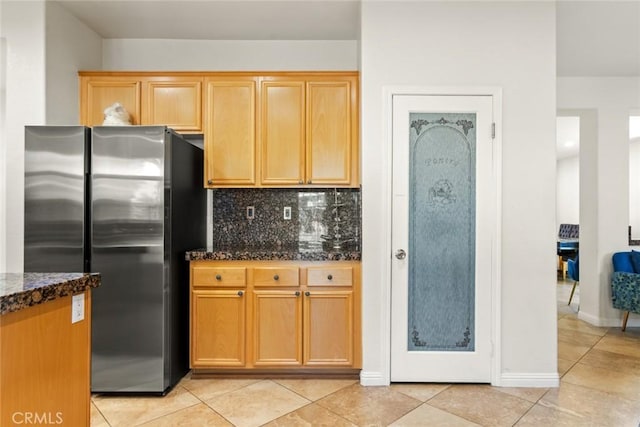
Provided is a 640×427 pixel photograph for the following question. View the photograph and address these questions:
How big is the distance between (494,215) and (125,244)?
2.60 m

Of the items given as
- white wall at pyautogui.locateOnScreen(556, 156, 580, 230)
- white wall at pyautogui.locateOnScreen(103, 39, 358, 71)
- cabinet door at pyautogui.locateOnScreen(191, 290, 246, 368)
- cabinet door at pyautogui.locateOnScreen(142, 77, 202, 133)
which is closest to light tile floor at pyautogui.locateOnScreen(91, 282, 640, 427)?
cabinet door at pyautogui.locateOnScreen(191, 290, 246, 368)

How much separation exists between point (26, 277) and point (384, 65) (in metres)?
2.38

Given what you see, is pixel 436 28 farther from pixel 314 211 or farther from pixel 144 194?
pixel 144 194

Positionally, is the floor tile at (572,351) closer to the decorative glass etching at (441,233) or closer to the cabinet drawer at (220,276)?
the decorative glass etching at (441,233)

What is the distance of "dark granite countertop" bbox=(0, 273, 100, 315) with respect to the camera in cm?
98

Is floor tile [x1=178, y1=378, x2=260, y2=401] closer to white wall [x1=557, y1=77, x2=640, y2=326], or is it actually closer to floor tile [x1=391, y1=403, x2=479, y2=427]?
floor tile [x1=391, y1=403, x2=479, y2=427]

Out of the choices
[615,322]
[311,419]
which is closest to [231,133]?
[311,419]

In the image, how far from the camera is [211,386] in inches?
98.1

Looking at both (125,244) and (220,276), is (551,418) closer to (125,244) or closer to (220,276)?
(220,276)

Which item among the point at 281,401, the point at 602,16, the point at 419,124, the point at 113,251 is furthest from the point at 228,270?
the point at 602,16

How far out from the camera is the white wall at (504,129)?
2.47 m

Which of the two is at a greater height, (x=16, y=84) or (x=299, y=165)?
(x=16, y=84)

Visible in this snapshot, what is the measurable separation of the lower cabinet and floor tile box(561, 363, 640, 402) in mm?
1729

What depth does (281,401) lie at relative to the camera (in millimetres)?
2279
